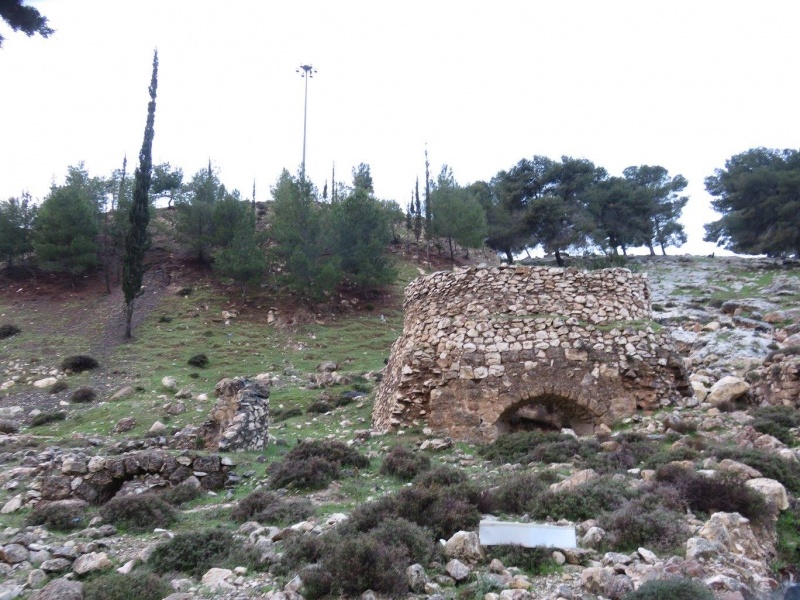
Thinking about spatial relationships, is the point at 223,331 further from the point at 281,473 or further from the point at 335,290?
the point at 281,473

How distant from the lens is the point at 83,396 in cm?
2694

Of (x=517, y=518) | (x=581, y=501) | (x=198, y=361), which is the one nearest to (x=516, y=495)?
(x=517, y=518)

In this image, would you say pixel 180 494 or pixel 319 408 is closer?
pixel 180 494

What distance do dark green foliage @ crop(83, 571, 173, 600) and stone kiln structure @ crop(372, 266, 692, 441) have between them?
30.3 feet

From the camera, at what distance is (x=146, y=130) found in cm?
4109

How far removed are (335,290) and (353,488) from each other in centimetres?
3432

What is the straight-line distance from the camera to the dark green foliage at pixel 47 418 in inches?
936

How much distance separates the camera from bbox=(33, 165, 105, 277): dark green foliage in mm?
44969

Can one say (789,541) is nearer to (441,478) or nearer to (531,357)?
(441,478)

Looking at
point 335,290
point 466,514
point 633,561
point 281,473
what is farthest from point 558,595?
point 335,290

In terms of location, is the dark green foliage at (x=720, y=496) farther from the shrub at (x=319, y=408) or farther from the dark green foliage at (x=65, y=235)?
the dark green foliage at (x=65, y=235)

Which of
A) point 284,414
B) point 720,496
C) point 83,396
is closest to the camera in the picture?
point 720,496

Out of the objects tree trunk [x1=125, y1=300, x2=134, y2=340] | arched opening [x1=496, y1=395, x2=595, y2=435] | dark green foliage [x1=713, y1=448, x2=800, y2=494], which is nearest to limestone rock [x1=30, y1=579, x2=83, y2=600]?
dark green foliage [x1=713, y1=448, x2=800, y2=494]

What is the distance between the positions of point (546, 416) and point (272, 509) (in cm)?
893
